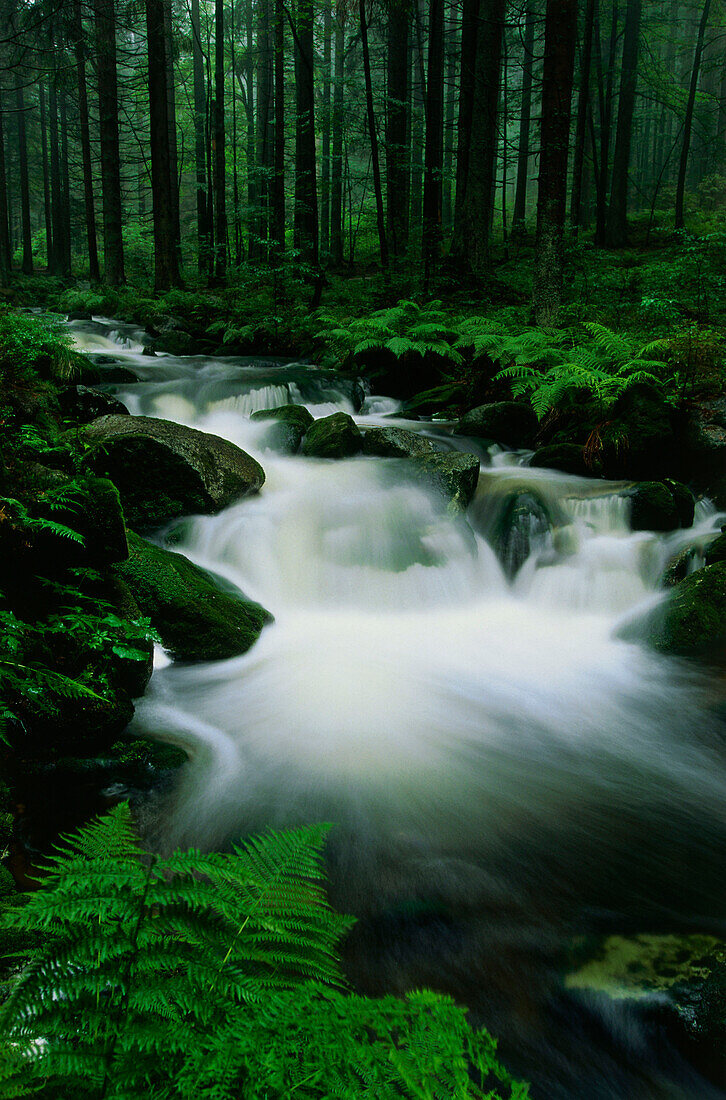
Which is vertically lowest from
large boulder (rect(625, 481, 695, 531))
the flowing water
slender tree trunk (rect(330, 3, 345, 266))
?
the flowing water

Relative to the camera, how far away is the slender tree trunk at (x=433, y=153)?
1342 centimetres

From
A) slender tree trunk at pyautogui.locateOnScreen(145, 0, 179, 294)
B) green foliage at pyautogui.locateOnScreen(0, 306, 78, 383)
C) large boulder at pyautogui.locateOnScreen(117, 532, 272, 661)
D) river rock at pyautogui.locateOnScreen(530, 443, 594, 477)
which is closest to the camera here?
large boulder at pyautogui.locateOnScreen(117, 532, 272, 661)

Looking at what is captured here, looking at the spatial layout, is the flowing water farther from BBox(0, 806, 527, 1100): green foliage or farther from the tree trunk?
the tree trunk

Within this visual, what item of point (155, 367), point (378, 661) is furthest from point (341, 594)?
point (155, 367)

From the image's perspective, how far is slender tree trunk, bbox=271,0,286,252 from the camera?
13.0 m

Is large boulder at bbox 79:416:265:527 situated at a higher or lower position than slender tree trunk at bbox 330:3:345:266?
lower

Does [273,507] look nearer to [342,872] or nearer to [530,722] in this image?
[530,722]

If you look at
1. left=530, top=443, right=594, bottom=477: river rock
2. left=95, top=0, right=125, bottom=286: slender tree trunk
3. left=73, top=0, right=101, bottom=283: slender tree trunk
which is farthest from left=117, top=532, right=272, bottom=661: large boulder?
left=73, top=0, right=101, bottom=283: slender tree trunk

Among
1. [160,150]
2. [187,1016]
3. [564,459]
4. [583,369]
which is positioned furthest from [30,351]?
[160,150]

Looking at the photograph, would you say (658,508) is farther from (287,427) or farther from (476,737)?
(287,427)

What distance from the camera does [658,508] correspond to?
255 inches

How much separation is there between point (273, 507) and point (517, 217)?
73.7 feet

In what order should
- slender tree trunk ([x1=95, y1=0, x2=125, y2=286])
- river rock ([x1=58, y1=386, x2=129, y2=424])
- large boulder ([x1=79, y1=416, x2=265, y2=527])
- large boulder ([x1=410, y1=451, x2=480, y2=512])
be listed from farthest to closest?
slender tree trunk ([x1=95, y1=0, x2=125, y2=286]) < large boulder ([x1=410, y1=451, x2=480, y2=512]) < river rock ([x1=58, y1=386, x2=129, y2=424]) < large boulder ([x1=79, y1=416, x2=265, y2=527])

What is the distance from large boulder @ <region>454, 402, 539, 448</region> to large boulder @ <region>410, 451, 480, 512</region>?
4.94 feet
